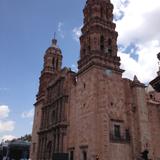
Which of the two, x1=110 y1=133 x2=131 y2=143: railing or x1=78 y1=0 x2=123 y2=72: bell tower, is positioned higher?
x1=78 y1=0 x2=123 y2=72: bell tower

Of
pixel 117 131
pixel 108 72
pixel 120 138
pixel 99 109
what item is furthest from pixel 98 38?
pixel 120 138

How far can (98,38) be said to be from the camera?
1145 inches

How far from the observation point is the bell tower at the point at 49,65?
4066 cm

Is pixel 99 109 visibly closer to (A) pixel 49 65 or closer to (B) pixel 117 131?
(B) pixel 117 131

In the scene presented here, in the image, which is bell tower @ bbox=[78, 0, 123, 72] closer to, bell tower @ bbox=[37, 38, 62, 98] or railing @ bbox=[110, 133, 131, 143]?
railing @ bbox=[110, 133, 131, 143]

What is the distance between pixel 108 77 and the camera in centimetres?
2753

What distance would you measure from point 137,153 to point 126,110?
4722 mm

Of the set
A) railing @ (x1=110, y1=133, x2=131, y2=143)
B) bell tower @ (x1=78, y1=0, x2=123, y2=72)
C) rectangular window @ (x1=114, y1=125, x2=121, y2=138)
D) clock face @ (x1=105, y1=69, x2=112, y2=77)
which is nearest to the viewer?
railing @ (x1=110, y1=133, x2=131, y2=143)

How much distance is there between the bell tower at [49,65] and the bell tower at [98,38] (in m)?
10.8

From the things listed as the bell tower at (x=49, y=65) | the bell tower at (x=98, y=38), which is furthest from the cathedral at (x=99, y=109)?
the bell tower at (x=49, y=65)

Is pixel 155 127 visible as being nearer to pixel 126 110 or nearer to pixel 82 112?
pixel 126 110

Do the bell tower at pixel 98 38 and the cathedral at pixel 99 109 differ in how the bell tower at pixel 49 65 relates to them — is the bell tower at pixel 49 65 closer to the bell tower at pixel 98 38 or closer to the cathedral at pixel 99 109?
the cathedral at pixel 99 109

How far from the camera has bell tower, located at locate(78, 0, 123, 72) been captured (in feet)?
92.4

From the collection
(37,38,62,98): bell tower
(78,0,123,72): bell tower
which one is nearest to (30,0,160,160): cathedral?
(78,0,123,72): bell tower
